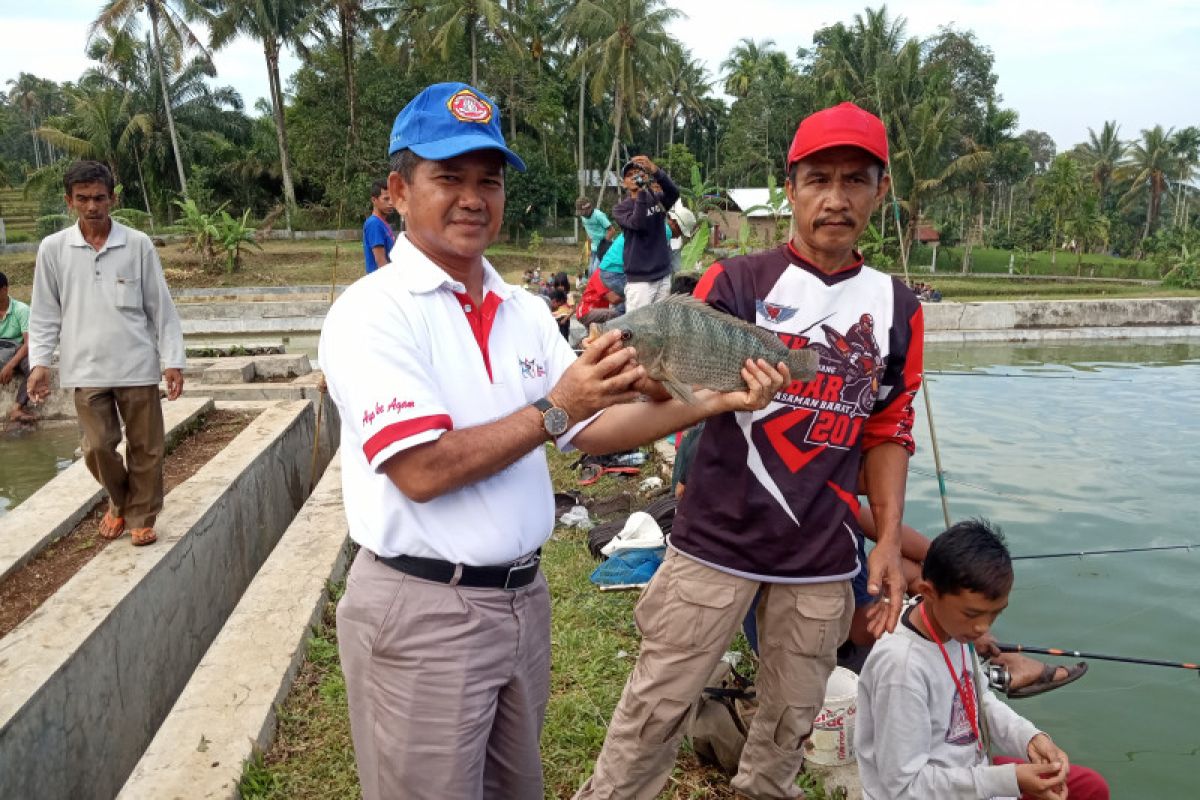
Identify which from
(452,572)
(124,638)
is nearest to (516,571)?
(452,572)

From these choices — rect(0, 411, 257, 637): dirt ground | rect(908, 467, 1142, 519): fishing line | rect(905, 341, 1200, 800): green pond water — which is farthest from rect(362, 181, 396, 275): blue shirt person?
rect(908, 467, 1142, 519): fishing line

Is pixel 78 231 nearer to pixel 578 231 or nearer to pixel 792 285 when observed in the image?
pixel 792 285

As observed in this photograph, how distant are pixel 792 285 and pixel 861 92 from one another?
41087 millimetres

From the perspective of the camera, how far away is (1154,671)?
4.88 metres

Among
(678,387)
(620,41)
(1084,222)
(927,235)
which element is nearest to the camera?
(678,387)

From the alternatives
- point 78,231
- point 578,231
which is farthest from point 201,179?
point 78,231

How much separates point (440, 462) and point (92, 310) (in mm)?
4095

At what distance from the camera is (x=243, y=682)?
134 inches

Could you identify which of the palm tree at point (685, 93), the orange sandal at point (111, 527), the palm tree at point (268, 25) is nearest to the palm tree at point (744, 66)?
the palm tree at point (685, 93)

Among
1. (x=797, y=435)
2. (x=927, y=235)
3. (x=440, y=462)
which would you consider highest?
(x=927, y=235)

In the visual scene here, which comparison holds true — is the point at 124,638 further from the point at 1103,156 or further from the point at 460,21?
the point at 1103,156

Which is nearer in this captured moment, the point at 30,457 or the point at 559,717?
the point at 559,717

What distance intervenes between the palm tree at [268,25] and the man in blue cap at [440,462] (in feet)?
122

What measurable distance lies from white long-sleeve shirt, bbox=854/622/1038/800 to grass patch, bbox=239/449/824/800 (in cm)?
68
